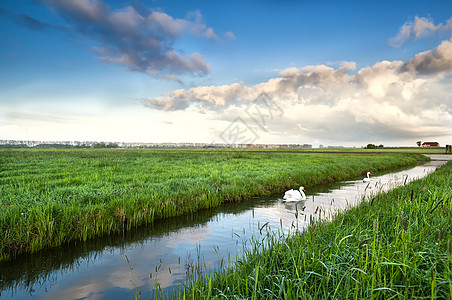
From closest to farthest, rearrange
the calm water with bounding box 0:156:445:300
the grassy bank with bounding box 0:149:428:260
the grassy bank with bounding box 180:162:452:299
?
the grassy bank with bounding box 180:162:452:299 → the calm water with bounding box 0:156:445:300 → the grassy bank with bounding box 0:149:428:260

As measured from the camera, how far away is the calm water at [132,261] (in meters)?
5.95

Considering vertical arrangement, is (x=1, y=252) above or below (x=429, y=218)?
below

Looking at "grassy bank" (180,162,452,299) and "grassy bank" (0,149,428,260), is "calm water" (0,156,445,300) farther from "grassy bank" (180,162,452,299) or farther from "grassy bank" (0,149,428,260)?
"grassy bank" (180,162,452,299)

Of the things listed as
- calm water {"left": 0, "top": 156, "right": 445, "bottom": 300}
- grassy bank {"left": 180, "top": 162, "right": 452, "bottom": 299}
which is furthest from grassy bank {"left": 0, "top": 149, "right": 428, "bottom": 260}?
grassy bank {"left": 180, "top": 162, "right": 452, "bottom": 299}

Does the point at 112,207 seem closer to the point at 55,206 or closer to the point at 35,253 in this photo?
the point at 55,206

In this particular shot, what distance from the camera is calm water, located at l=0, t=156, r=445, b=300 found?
19.5ft

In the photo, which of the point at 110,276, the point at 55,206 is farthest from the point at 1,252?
the point at 110,276

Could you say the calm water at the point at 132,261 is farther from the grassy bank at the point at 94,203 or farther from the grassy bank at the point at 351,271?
the grassy bank at the point at 351,271

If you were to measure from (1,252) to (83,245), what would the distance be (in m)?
2.03

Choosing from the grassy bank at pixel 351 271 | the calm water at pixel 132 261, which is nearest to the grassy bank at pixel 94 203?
the calm water at pixel 132 261

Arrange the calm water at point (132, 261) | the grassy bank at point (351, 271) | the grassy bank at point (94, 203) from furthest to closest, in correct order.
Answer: the grassy bank at point (94, 203)
the calm water at point (132, 261)
the grassy bank at point (351, 271)

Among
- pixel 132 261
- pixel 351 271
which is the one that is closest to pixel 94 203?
pixel 132 261

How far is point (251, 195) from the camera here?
52.3 feet

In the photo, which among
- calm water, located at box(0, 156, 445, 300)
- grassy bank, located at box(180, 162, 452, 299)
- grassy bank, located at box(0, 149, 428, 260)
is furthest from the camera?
grassy bank, located at box(0, 149, 428, 260)
